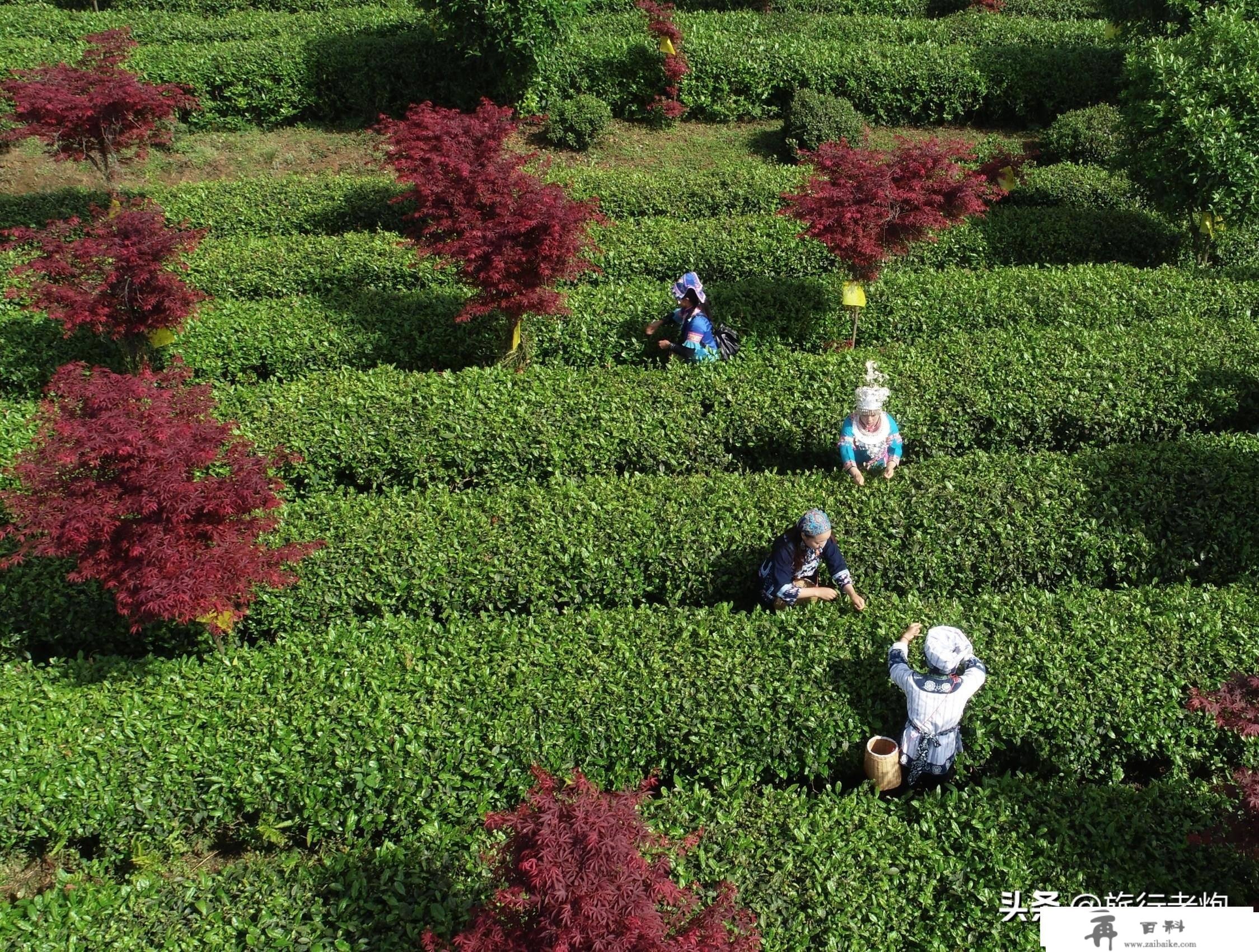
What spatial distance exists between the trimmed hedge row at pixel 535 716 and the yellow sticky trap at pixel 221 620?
231 millimetres

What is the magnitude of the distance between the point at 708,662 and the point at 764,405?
364 centimetres

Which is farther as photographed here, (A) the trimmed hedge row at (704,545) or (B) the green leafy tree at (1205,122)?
(B) the green leafy tree at (1205,122)

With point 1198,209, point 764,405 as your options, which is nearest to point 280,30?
point 764,405

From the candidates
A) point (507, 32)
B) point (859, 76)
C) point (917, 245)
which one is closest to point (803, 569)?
point (917, 245)

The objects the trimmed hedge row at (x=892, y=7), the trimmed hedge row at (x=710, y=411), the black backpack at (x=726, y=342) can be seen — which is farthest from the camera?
the trimmed hedge row at (x=892, y=7)

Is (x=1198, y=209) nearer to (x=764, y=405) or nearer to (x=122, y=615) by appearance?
(x=764, y=405)

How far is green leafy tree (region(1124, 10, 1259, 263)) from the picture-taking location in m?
12.4

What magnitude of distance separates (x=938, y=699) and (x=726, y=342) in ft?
18.1

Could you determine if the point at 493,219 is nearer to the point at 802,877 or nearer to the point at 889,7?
the point at 802,877

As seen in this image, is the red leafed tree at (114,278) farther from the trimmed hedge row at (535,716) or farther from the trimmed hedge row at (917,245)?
the trimmed hedge row at (917,245)

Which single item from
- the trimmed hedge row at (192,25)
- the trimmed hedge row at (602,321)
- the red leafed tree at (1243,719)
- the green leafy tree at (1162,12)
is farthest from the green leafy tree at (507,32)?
the red leafed tree at (1243,719)

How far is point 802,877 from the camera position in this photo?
564cm

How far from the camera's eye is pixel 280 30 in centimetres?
1916

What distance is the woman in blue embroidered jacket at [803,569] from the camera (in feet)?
24.4
